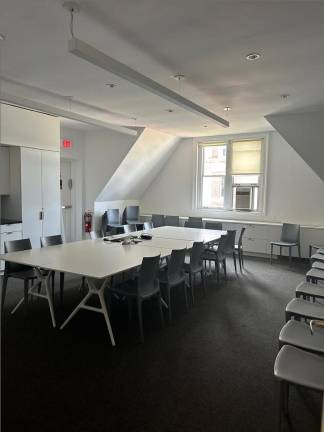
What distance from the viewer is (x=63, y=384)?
8.49 feet

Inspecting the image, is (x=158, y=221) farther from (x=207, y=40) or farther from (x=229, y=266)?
(x=207, y=40)

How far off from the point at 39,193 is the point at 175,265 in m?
3.55

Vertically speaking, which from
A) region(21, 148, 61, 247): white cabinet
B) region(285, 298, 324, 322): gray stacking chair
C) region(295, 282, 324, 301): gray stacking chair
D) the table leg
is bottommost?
the table leg

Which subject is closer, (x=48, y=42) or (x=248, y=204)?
(x=48, y=42)

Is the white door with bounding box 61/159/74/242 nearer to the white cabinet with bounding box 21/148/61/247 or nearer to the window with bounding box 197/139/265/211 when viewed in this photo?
the white cabinet with bounding box 21/148/61/247

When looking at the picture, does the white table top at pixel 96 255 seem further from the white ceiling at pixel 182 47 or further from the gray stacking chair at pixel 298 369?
the white ceiling at pixel 182 47

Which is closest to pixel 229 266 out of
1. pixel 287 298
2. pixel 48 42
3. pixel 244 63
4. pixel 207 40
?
pixel 287 298

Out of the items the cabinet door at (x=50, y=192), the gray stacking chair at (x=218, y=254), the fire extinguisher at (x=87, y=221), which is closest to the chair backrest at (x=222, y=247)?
the gray stacking chair at (x=218, y=254)

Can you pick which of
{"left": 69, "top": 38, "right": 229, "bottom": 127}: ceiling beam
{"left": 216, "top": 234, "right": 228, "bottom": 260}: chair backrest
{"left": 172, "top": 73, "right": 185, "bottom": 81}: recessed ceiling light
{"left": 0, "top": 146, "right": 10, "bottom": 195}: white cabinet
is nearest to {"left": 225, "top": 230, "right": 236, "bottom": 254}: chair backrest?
{"left": 216, "top": 234, "right": 228, "bottom": 260}: chair backrest

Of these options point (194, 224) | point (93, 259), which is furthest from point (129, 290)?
point (194, 224)

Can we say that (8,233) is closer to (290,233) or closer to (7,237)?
(7,237)

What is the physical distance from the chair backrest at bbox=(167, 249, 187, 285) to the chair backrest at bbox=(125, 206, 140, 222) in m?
5.06

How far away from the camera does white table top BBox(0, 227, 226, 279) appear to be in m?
3.28

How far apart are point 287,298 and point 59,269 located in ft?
10.9
